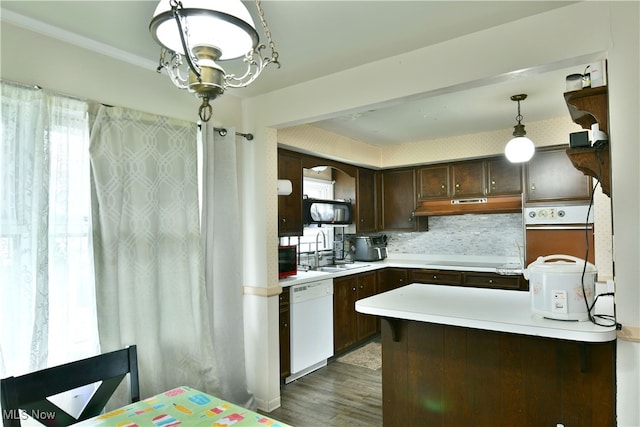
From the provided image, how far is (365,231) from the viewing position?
16.8ft

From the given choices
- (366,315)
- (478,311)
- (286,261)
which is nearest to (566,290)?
(478,311)

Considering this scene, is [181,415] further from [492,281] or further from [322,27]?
[492,281]

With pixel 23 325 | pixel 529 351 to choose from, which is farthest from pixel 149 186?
pixel 529 351

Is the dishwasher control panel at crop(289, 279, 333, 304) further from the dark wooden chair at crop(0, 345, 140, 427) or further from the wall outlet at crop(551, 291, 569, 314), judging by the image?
the wall outlet at crop(551, 291, 569, 314)

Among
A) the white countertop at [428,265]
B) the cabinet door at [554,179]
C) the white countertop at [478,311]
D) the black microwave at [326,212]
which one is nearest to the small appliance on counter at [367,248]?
the white countertop at [428,265]

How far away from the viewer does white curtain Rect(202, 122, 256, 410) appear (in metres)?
2.77

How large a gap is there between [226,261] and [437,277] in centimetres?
273

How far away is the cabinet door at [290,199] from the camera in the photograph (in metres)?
3.78

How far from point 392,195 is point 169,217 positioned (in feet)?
11.2

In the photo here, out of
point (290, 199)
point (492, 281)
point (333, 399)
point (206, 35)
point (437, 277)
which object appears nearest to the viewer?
point (206, 35)

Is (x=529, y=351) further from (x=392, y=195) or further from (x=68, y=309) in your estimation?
(x=392, y=195)

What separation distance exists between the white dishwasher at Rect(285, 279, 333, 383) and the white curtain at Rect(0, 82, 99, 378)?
1.79 m

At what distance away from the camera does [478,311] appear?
2.05m

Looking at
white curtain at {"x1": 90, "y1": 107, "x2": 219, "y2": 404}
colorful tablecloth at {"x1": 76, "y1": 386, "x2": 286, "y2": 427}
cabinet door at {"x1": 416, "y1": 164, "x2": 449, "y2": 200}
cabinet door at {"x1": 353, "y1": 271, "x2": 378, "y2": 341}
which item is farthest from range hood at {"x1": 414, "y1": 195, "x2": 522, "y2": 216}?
colorful tablecloth at {"x1": 76, "y1": 386, "x2": 286, "y2": 427}
